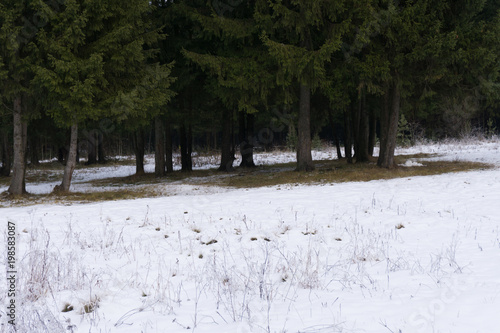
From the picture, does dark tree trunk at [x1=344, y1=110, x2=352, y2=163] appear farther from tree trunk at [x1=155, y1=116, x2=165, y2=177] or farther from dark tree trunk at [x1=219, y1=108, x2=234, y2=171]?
tree trunk at [x1=155, y1=116, x2=165, y2=177]

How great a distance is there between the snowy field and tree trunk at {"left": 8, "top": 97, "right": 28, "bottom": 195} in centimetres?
492

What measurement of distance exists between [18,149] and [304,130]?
11.0m

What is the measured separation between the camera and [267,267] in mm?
5016

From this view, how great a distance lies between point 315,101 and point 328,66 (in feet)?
16.6

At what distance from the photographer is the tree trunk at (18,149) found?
13.2 meters

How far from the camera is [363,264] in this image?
5.08m

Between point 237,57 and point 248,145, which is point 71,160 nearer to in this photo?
point 237,57

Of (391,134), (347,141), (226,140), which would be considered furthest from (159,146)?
(391,134)

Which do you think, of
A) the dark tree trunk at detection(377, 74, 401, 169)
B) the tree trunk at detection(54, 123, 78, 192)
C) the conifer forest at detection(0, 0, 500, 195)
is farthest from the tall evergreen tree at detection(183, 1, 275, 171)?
the tree trunk at detection(54, 123, 78, 192)

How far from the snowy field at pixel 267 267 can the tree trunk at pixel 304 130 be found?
693cm

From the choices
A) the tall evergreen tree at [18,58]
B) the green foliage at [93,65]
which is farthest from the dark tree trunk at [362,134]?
the tall evergreen tree at [18,58]

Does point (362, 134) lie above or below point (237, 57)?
below

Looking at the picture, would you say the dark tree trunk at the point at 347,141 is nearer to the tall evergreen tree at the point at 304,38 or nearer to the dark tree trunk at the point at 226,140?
the tall evergreen tree at the point at 304,38

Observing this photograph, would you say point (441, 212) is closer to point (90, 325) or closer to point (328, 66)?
point (90, 325)
